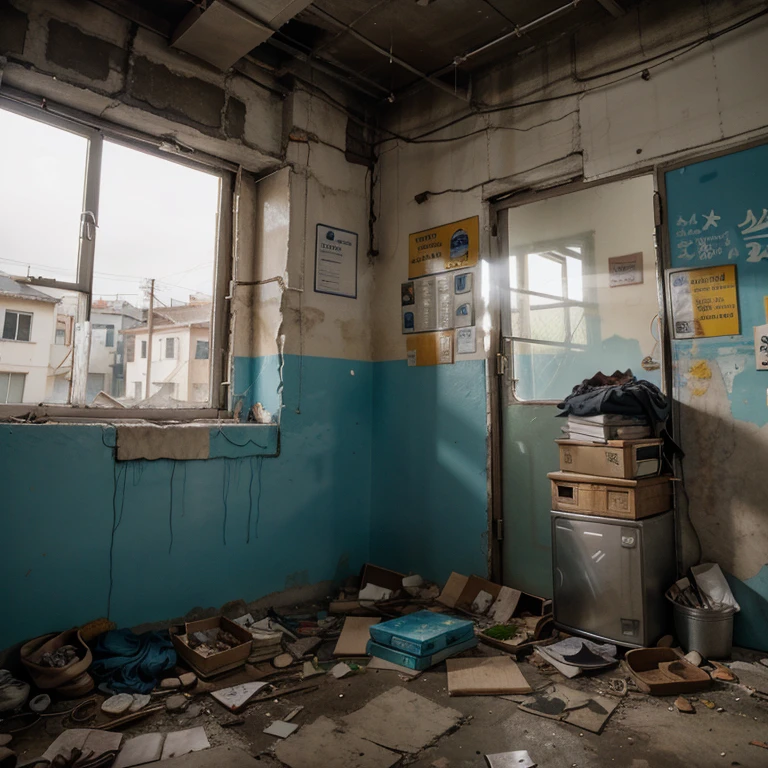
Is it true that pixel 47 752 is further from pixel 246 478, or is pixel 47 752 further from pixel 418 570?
pixel 418 570

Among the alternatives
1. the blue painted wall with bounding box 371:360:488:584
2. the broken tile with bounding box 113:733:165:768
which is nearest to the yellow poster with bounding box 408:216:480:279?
the blue painted wall with bounding box 371:360:488:584

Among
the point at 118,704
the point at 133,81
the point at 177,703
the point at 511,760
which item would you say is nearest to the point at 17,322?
the point at 133,81

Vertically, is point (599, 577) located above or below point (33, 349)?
below

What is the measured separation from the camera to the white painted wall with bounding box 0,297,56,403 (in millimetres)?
2793

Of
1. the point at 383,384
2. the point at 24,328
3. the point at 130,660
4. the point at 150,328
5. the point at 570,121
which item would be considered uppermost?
the point at 570,121

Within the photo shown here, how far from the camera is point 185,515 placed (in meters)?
3.11

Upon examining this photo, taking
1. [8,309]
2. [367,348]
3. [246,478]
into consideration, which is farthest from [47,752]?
[367,348]

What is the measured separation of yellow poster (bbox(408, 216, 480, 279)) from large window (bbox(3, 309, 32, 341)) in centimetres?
236

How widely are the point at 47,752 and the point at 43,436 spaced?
1325 millimetres

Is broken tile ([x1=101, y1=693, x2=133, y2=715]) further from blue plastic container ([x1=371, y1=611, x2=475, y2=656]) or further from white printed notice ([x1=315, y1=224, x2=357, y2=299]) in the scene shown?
white printed notice ([x1=315, y1=224, x2=357, y2=299])

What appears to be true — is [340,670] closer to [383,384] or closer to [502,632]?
[502,632]

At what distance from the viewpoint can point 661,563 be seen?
2.68 meters

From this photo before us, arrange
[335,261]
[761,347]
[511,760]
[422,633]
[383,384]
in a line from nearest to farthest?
[511,760] → [761,347] → [422,633] → [335,261] → [383,384]

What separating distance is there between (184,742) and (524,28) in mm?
3763
